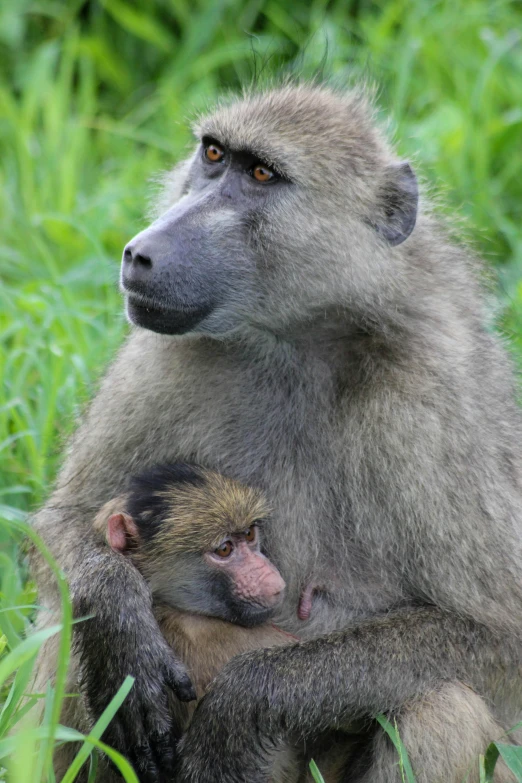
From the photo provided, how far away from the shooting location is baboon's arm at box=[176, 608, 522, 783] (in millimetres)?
2723

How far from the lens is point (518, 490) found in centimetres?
300

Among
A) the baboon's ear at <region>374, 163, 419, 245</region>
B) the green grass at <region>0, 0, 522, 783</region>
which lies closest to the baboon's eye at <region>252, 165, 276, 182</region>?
the baboon's ear at <region>374, 163, 419, 245</region>

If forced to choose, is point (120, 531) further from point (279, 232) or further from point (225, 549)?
point (279, 232)

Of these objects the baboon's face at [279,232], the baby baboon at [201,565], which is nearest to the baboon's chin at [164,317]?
the baboon's face at [279,232]

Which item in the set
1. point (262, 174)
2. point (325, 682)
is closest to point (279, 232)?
point (262, 174)

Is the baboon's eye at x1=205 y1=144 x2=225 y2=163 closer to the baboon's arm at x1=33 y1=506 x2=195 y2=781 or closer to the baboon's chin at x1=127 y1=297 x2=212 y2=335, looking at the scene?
the baboon's chin at x1=127 y1=297 x2=212 y2=335

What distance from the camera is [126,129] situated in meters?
6.11

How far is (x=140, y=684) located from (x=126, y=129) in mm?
3904

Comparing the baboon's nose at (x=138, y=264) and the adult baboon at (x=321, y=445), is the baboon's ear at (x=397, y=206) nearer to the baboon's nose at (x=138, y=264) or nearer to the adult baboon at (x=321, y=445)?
the adult baboon at (x=321, y=445)

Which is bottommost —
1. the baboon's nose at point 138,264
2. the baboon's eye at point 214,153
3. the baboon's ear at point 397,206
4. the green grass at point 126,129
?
the baboon's nose at point 138,264

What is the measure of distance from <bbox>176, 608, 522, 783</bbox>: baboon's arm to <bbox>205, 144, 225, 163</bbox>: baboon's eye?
1.16m

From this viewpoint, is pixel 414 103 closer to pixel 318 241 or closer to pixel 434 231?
pixel 434 231

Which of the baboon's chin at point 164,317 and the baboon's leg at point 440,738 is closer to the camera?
the baboon's leg at point 440,738

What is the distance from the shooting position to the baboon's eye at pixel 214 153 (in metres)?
3.09
